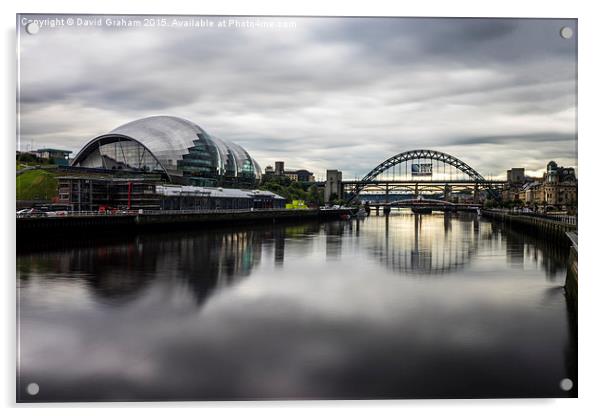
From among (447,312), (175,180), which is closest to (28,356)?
(447,312)

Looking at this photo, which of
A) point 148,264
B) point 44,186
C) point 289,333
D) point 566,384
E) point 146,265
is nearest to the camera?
point 566,384

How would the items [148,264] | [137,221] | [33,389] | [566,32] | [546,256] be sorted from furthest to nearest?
1. [137,221]
2. [546,256]
3. [148,264]
4. [566,32]
5. [33,389]

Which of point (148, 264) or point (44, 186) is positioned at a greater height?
point (44, 186)

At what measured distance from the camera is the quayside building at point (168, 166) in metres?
28.4

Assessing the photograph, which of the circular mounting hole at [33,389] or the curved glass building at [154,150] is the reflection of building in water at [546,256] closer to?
the circular mounting hole at [33,389]

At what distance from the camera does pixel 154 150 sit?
37125 mm

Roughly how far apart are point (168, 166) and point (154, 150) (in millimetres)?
1406

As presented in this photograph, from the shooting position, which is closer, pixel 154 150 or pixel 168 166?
pixel 154 150

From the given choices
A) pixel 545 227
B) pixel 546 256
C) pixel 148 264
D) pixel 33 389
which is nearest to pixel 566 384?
pixel 33 389

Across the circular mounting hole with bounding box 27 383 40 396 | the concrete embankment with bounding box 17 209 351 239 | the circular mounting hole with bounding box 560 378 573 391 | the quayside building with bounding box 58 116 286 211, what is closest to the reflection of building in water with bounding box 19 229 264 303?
the concrete embankment with bounding box 17 209 351 239

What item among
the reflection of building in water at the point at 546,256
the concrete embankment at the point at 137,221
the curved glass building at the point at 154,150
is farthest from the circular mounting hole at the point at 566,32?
the curved glass building at the point at 154,150

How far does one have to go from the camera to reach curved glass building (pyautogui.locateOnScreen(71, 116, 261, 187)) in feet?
122

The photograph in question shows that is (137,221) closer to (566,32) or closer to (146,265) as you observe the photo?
(146,265)
